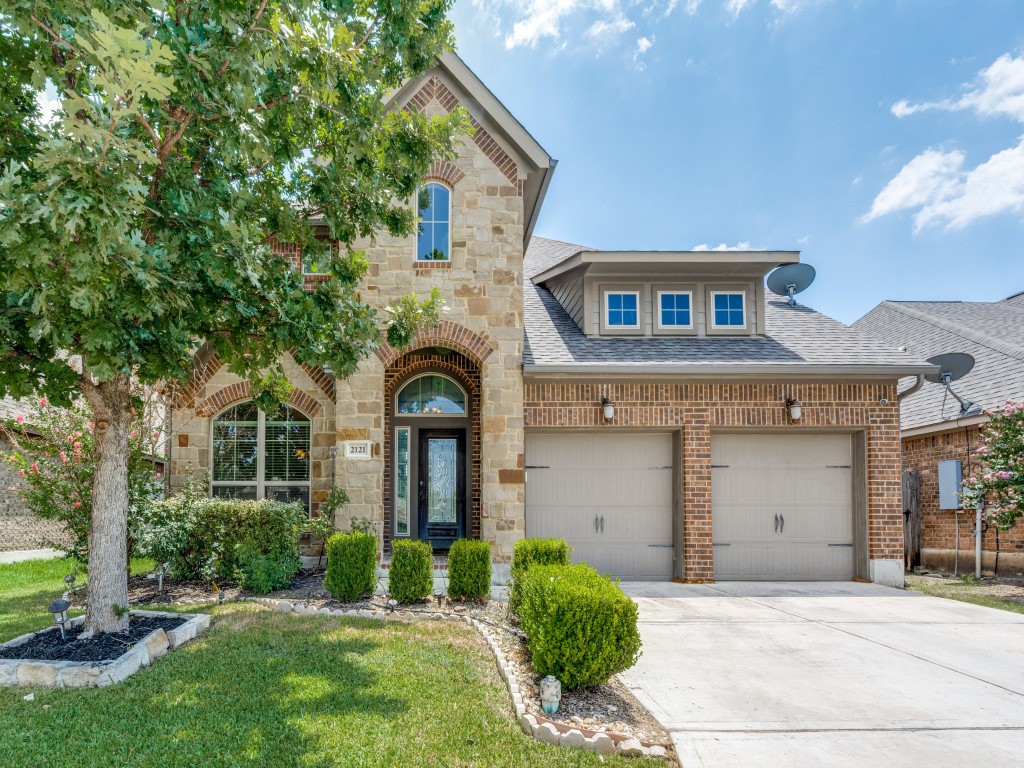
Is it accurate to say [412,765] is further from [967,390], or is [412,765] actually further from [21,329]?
[967,390]

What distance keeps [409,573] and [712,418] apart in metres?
5.27

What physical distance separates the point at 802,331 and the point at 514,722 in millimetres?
9343

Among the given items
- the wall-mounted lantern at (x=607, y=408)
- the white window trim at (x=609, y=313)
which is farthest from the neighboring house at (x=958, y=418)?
the wall-mounted lantern at (x=607, y=408)

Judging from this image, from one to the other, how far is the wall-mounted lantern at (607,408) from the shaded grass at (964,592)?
5266 millimetres

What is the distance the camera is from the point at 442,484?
36.0 feet

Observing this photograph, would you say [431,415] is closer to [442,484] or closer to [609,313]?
[442,484]

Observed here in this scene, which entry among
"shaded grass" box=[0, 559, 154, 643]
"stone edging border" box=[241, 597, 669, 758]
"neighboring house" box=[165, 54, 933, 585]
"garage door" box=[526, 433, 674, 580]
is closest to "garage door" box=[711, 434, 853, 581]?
"neighboring house" box=[165, 54, 933, 585]

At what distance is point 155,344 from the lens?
17.1 ft

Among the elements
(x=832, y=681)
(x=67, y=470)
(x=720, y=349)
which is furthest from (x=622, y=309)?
(x=67, y=470)

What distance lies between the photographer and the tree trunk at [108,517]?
18.3 ft

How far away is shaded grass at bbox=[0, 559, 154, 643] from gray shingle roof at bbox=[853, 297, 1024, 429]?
14.4 meters

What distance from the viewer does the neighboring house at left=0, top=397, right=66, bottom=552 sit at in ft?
42.1

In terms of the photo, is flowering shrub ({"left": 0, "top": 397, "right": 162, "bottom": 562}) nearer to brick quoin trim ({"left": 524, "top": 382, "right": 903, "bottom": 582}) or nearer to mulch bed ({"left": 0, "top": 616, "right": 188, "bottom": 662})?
mulch bed ({"left": 0, "top": 616, "right": 188, "bottom": 662})

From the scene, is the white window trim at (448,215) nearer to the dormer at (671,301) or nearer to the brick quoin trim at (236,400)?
the dormer at (671,301)
